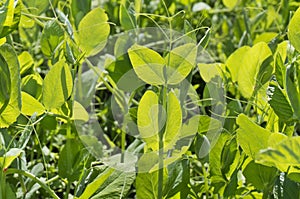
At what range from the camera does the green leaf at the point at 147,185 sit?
53 cm

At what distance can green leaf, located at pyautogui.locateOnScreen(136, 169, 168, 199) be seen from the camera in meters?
0.53

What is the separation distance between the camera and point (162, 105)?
509mm

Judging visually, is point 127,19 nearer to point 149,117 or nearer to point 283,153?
point 149,117

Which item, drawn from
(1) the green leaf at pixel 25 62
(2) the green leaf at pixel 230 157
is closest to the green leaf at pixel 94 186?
(2) the green leaf at pixel 230 157

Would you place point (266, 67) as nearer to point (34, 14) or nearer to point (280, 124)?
point (280, 124)

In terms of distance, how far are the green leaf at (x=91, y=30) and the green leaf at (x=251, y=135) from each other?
0.21m

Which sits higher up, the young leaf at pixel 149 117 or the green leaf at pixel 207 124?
the young leaf at pixel 149 117

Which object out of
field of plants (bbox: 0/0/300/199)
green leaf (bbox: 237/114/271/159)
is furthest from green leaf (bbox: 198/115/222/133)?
green leaf (bbox: 237/114/271/159)

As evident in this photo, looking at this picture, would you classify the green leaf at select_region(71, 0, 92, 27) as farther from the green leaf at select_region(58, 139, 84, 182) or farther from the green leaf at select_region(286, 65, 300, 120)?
the green leaf at select_region(286, 65, 300, 120)

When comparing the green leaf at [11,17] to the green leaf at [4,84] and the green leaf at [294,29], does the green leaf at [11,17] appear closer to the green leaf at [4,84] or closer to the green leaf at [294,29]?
the green leaf at [4,84]

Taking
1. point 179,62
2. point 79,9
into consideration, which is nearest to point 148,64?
point 179,62

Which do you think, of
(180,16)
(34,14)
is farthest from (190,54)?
(34,14)

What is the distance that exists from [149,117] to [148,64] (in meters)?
0.04

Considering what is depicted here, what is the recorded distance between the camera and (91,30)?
637mm
